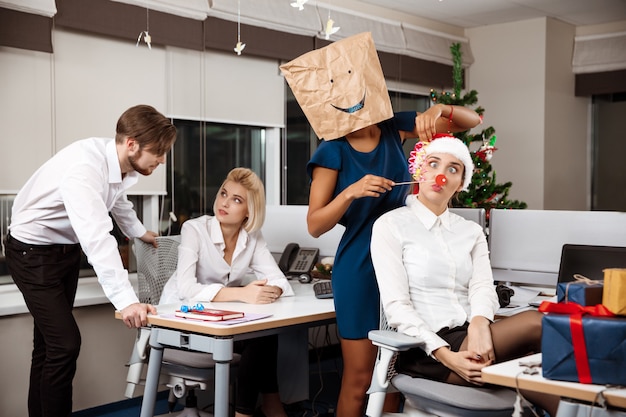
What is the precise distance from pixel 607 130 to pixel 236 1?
4047 mm

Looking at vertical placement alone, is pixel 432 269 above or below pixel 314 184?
below

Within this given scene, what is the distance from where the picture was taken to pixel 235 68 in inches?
195

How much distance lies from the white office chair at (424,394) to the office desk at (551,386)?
0.35 metres

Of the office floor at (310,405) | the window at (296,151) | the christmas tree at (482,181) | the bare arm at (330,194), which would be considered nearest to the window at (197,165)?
the window at (296,151)

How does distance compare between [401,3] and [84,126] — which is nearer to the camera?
[84,126]

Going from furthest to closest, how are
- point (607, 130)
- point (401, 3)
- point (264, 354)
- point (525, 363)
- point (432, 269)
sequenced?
point (607, 130) < point (401, 3) < point (264, 354) < point (432, 269) < point (525, 363)

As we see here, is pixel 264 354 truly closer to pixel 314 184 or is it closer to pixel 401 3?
pixel 314 184

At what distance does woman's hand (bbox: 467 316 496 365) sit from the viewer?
2.26 m

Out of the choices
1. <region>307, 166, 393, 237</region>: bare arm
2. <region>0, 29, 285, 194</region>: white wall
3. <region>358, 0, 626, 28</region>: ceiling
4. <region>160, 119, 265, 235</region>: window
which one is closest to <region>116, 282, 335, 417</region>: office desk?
<region>307, 166, 393, 237</region>: bare arm

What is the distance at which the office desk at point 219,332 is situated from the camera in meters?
2.58

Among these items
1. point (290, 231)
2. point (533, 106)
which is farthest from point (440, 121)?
point (533, 106)

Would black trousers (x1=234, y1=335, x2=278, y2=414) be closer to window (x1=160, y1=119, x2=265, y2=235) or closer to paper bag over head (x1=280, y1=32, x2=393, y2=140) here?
paper bag over head (x1=280, y1=32, x2=393, y2=140)

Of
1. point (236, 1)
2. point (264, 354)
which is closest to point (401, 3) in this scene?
point (236, 1)

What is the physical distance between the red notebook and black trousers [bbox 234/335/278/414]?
663 millimetres
